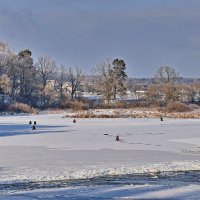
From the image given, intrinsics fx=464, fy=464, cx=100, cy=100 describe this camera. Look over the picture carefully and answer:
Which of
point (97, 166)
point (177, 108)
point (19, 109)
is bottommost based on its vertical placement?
point (97, 166)

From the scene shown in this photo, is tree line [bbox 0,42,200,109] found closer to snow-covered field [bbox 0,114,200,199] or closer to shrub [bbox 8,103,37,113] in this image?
shrub [bbox 8,103,37,113]

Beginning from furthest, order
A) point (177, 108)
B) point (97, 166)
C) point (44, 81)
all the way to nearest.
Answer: point (44, 81) → point (177, 108) → point (97, 166)

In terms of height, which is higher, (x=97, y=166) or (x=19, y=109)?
(x=19, y=109)

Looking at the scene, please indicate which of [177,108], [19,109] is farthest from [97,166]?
[19,109]

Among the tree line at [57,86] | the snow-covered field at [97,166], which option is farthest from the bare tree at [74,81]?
the snow-covered field at [97,166]

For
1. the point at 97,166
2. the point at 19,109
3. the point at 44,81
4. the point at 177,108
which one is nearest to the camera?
the point at 97,166

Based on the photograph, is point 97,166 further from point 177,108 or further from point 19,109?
point 19,109

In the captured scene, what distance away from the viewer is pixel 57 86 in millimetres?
89188

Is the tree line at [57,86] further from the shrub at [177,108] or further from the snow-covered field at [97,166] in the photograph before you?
the snow-covered field at [97,166]

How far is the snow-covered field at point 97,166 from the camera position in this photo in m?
10.3

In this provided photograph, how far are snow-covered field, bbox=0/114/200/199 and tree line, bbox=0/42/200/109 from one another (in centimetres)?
4220

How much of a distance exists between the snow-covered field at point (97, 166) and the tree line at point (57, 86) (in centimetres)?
4220

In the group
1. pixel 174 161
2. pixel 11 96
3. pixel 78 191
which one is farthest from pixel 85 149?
pixel 11 96

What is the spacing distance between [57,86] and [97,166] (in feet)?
247
